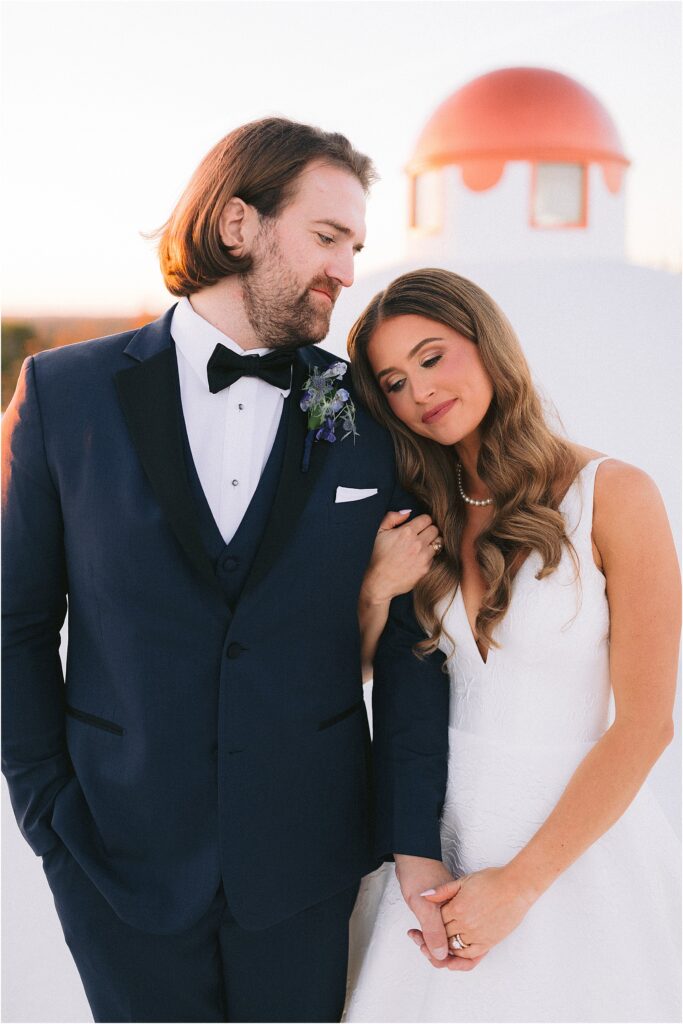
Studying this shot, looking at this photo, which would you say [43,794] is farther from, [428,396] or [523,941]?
[428,396]

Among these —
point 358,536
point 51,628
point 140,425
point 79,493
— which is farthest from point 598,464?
point 51,628

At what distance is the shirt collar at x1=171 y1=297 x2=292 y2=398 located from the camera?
1842 mm

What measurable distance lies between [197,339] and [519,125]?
13.1 m

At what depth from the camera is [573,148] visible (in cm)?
1353

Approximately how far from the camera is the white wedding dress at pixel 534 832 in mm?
1813

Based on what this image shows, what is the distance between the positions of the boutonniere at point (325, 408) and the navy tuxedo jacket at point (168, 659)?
23 mm

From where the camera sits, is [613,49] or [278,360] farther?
[613,49]

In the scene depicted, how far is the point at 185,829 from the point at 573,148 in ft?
45.7

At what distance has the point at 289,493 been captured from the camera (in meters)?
1.74

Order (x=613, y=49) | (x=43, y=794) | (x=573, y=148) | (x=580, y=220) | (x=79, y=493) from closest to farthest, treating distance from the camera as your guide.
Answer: (x=79, y=493) < (x=43, y=794) < (x=573, y=148) < (x=580, y=220) < (x=613, y=49)

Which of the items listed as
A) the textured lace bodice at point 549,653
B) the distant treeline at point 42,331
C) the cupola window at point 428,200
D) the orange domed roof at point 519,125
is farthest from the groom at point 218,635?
the distant treeline at point 42,331

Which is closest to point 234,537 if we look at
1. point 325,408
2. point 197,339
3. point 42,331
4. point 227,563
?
point 227,563

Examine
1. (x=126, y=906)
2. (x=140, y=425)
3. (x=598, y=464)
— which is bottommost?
(x=126, y=906)

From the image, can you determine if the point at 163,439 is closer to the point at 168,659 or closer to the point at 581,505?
the point at 168,659
